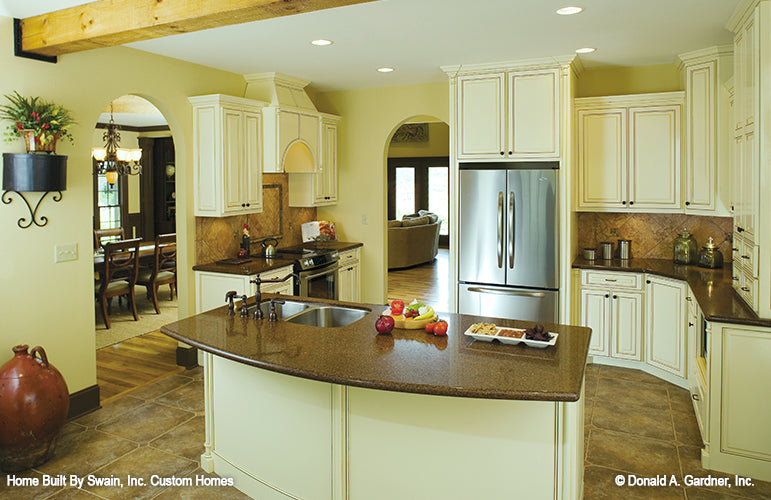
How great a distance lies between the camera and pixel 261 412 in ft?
9.09

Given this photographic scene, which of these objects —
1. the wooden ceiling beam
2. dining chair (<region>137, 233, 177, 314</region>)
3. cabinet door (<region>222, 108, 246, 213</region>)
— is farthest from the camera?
dining chair (<region>137, 233, 177, 314</region>)

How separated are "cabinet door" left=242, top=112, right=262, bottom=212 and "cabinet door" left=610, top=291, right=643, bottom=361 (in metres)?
3.26

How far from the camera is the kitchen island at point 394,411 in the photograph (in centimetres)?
218

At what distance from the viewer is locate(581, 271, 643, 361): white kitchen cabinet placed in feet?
15.3

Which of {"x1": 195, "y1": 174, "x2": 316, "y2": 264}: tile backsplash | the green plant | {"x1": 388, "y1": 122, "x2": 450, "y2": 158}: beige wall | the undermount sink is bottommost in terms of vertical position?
the undermount sink

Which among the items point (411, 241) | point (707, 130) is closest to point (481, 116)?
point (707, 130)

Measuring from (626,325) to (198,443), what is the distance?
3476 mm

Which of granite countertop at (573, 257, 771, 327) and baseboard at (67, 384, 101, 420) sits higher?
granite countertop at (573, 257, 771, 327)

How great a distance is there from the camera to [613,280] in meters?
4.73

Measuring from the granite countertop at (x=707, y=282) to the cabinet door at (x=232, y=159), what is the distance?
2.99 metres

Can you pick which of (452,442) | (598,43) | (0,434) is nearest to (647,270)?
(598,43)

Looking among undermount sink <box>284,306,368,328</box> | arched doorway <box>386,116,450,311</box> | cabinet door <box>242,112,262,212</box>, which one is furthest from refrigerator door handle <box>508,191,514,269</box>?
arched doorway <box>386,116,450,311</box>

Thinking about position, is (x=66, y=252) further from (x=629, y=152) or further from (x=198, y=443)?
(x=629, y=152)

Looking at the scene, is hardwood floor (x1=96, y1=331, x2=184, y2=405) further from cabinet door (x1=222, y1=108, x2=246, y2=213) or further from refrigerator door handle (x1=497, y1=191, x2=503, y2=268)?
refrigerator door handle (x1=497, y1=191, x2=503, y2=268)
